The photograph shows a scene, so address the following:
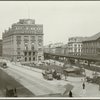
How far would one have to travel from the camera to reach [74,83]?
805 centimetres

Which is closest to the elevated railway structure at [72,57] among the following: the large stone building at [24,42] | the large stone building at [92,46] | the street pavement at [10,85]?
the large stone building at [92,46]

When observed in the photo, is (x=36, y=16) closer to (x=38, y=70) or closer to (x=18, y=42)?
(x=18, y=42)

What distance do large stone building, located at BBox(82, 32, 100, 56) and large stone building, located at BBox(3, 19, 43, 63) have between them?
4.75ft

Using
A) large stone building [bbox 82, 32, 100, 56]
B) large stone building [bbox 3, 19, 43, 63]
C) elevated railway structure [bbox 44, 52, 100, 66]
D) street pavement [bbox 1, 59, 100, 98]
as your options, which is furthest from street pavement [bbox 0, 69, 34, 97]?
large stone building [bbox 82, 32, 100, 56]

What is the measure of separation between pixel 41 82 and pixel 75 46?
1.64 metres

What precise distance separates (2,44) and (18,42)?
0.55 metres

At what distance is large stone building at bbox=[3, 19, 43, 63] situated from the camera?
26.9 ft

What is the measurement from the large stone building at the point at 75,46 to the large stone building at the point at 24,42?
969mm

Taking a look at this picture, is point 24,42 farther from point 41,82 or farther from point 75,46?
point 75,46

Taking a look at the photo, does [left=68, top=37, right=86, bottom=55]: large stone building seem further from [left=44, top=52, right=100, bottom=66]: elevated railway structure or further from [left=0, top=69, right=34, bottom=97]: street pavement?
[left=0, top=69, right=34, bottom=97]: street pavement

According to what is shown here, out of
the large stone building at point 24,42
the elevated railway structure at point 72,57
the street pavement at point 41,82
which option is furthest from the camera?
the large stone building at point 24,42

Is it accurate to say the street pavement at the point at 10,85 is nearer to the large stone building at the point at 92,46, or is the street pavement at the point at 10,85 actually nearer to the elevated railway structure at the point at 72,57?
the elevated railway structure at the point at 72,57

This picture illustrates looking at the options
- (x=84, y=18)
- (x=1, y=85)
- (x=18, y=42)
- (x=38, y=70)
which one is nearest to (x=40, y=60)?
(x=38, y=70)

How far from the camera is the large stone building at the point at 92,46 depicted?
26.5ft
